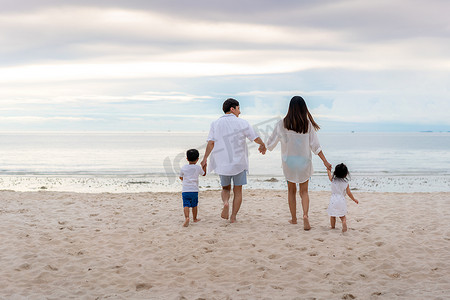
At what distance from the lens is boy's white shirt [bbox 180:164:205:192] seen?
21.9 ft

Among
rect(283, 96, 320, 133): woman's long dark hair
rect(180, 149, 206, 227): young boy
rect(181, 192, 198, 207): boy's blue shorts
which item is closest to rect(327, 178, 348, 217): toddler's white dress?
rect(283, 96, 320, 133): woman's long dark hair

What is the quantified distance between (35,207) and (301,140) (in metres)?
6.40

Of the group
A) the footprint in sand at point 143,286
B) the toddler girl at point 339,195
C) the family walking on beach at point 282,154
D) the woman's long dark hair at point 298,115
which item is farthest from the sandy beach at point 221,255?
the woman's long dark hair at point 298,115

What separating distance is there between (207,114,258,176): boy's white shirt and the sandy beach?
1126 millimetres

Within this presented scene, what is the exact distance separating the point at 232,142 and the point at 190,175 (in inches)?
37.8

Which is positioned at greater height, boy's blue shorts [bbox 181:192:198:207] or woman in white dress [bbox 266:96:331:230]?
woman in white dress [bbox 266:96:331:230]

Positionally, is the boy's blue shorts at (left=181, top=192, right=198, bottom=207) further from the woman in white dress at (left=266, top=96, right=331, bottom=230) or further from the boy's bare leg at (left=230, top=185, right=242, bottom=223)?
the woman in white dress at (left=266, top=96, right=331, bottom=230)

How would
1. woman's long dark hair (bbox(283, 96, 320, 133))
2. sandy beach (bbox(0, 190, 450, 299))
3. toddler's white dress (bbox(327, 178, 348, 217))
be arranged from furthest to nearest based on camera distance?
toddler's white dress (bbox(327, 178, 348, 217)), woman's long dark hair (bbox(283, 96, 320, 133)), sandy beach (bbox(0, 190, 450, 299))

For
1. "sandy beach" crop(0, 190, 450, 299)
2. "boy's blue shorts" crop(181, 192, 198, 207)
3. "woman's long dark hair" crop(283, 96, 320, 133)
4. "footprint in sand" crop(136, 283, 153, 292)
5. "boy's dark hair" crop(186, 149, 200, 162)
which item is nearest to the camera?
"sandy beach" crop(0, 190, 450, 299)

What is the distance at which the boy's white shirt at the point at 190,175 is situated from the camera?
667 cm

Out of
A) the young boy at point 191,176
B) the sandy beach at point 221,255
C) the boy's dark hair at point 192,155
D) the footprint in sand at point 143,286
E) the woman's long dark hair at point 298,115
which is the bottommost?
the footprint in sand at point 143,286

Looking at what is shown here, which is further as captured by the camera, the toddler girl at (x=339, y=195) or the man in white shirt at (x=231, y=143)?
the man in white shirt at (x=231, y=143)

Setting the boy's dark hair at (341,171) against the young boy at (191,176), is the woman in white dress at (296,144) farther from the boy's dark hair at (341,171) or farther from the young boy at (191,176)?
the young boy at (191,176)

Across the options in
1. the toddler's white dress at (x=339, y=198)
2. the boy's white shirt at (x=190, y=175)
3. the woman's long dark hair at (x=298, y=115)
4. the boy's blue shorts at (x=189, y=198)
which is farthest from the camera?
the boy's blue shorts at (x=189, y=198)
